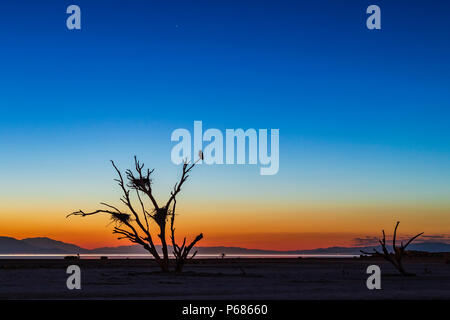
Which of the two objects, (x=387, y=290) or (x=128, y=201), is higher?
(x=128, y=201)

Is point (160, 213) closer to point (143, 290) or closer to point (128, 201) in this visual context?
point (128, 201)

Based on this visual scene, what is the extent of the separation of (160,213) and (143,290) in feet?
38.2

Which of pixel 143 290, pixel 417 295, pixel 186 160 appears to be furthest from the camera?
pixel 186 160

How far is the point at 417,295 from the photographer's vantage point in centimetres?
2125

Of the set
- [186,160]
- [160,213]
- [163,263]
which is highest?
[186,160]
